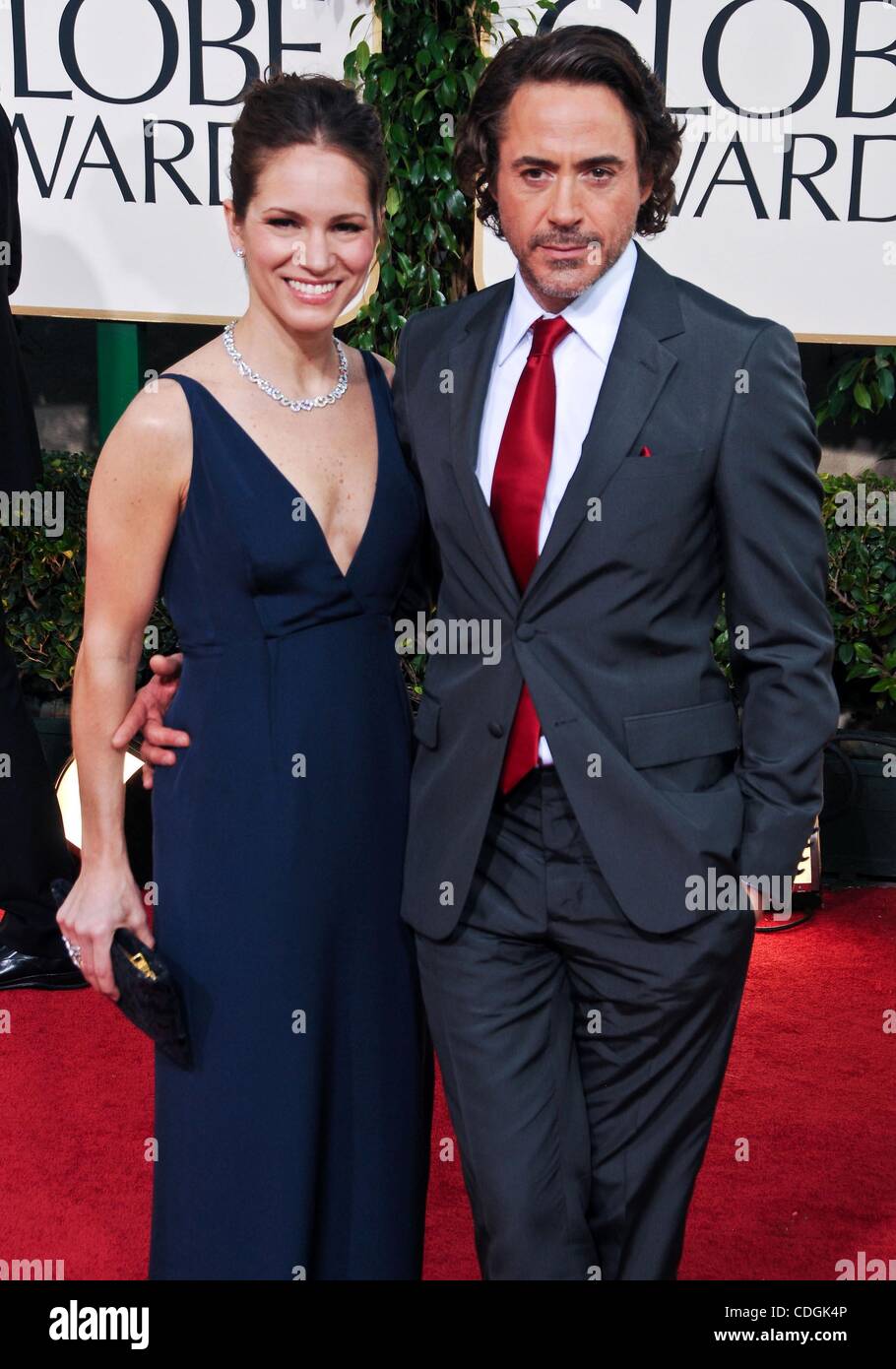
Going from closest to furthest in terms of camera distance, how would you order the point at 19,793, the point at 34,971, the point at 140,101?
the point at 19,793
the point at 34,971
the point at 140,101

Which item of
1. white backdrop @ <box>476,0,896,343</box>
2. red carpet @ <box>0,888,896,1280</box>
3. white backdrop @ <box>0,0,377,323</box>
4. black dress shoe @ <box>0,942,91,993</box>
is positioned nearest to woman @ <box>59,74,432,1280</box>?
red carpet @ <box>0,888,896,1280</box>

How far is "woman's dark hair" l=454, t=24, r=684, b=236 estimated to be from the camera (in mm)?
2023

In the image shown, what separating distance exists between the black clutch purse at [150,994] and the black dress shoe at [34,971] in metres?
2.08

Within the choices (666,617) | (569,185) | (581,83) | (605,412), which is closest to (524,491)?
(605,412)

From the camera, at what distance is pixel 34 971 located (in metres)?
4.15

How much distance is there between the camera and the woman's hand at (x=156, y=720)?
216 centimetres

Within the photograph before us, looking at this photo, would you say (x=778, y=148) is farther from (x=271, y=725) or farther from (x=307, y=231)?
(x=271, y=725)

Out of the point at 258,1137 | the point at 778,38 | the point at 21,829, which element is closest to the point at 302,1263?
the point at 258,1137

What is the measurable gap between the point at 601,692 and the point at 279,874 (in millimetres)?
523

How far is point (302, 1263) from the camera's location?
2.20 m

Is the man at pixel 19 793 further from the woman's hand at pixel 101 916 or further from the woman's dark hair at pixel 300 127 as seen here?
the woman's dark hair at pixel 300 127

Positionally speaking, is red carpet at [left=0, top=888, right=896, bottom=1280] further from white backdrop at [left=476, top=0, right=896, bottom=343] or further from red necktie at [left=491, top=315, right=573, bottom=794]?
white backdrop at [left=476, top=0, right=896, bottom=343]

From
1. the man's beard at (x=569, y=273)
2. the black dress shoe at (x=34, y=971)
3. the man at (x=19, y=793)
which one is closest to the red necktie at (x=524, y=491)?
the man's beard at (x=569, y=273)
